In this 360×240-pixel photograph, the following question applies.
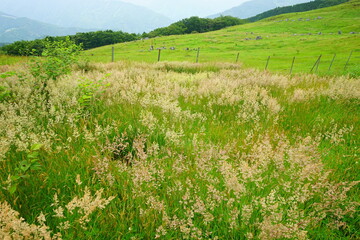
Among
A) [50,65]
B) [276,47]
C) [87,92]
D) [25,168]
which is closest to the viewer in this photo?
[25,168]

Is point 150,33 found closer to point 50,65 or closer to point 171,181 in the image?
point 50,65

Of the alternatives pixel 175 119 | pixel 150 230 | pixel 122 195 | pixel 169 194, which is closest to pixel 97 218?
pixel 122 195

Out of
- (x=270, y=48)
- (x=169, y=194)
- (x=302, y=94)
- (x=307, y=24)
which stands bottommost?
(x=169, y=194)

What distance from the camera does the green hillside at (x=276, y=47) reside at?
32.9m

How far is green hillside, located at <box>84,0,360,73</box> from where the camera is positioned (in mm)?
32906

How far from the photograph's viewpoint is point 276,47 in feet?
173

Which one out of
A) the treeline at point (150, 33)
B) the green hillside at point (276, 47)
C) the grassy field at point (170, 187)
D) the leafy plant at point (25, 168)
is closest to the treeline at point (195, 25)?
the treeline at point (150, 33)

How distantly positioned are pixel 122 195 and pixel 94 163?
613 mm

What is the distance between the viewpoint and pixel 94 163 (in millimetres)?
2578

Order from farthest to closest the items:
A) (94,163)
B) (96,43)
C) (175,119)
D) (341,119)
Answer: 1. (96,43)
2. (341,119)
3. (175,119)
4. (94,163)

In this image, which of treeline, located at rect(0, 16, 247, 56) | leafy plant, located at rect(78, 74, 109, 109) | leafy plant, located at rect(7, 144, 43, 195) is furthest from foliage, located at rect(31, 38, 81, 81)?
treeline, located at rect(0, 16, 247, 56)

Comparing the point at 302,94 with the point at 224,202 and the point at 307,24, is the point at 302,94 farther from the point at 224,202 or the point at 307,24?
the point at 307,24

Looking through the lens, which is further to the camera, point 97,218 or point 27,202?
point 27,202

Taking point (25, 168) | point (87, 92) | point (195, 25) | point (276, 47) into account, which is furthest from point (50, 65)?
point (195, 25)
